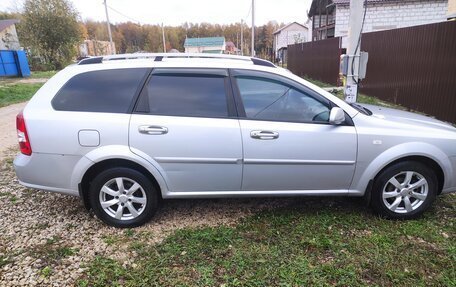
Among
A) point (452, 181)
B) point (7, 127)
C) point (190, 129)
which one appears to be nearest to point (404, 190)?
point (452, 181)

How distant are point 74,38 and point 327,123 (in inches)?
1430

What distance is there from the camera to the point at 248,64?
12.2ft

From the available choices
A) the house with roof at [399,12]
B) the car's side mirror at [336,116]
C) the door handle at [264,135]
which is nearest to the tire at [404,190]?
the car's side mirror at [336,116]

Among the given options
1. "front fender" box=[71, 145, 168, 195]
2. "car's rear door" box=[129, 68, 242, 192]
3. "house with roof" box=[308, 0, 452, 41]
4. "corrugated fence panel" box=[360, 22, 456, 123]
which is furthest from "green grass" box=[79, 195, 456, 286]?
"house with roof" box=[308, 0, 452, 41]

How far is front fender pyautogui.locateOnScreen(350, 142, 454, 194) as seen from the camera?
11.5 feet

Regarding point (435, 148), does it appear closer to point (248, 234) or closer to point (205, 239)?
point (248, 234)

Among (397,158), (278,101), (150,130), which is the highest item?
(278,101)

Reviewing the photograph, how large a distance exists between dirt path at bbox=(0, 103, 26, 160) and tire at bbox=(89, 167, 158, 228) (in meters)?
3.86

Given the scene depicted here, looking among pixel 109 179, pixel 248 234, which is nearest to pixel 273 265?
pixel 248 234

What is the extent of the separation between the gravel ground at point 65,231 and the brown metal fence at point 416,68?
585 cm

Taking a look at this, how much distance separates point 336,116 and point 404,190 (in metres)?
1.09

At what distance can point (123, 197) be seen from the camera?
140 inches

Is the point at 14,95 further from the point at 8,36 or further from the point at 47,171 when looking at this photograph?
the point at 8,36

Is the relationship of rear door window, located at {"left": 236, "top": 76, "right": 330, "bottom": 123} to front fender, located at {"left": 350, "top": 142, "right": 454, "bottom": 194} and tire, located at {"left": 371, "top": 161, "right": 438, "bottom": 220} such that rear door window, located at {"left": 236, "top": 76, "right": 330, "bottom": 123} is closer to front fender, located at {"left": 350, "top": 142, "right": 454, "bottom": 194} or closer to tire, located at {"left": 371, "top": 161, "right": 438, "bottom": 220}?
front fender, located at {"left": 350, "top": 142, "right": 454, "bottom": 194}
